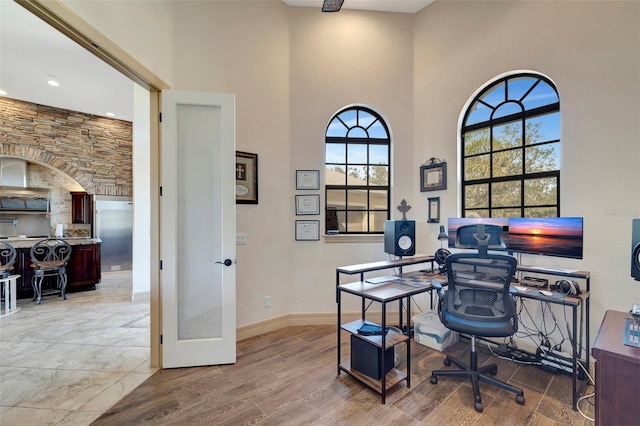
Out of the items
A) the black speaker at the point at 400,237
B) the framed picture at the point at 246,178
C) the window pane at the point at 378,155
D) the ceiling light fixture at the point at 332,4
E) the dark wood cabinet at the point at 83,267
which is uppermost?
the ceiling light fixture at the point at 332,4

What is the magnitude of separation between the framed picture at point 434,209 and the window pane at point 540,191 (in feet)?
2.81

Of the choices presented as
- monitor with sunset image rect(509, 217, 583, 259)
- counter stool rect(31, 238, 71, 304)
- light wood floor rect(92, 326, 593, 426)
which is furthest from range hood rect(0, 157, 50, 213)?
monitor with sunset image rect(509, 217, 583, 259)

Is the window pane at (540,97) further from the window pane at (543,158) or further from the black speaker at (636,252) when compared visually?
the black speaker at (636,252)

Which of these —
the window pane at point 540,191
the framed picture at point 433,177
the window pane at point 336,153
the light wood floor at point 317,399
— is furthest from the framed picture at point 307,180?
the window pane at point 540,191

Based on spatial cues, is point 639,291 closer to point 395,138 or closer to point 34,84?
point 395,138

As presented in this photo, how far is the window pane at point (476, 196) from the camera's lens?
10.1ft

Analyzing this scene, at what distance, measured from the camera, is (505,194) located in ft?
9.63

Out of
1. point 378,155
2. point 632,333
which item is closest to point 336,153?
point 378,155

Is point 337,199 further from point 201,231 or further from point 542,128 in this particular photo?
point 542,128

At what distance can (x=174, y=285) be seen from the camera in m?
2.38

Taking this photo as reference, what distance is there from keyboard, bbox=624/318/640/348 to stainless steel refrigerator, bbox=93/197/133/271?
27.3 feet

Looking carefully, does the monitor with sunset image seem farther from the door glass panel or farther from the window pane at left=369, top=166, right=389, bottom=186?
the door glass panel

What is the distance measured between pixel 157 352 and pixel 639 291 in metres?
3.95

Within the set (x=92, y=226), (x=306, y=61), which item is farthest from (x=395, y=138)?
(x=92, y=226)
